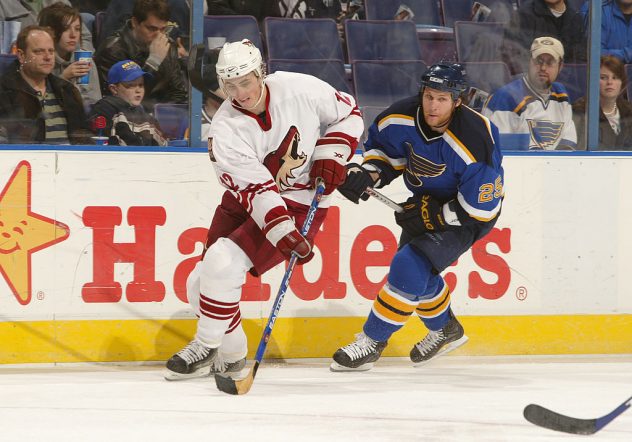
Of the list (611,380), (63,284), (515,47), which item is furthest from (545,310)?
(63,284)

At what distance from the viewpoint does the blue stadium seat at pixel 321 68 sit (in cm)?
412

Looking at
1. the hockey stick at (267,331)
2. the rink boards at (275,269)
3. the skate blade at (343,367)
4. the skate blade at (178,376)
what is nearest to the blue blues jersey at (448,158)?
the hockey stick at (267,331)

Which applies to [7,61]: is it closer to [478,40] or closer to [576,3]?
[478,40]

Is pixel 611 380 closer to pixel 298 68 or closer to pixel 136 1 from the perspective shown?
pixel 298 68

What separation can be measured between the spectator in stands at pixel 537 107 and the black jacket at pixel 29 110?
1494 mm

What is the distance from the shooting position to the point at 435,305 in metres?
3.79

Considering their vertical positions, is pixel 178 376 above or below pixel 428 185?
below

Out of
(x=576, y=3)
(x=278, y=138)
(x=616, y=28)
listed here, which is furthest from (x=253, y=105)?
(x=616, y=28)

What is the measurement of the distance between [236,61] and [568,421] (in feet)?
4.60

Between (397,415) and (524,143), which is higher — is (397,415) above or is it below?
below

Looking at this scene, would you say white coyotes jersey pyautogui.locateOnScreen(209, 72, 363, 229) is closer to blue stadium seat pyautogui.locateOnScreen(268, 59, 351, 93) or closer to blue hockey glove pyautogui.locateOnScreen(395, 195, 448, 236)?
blue hockey glove pyautogui.locateOnScreen(395, 195, 448, 236)

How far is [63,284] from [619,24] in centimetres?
229

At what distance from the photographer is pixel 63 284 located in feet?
12.6

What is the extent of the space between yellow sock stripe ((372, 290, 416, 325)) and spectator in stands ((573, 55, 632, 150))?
1.11 m
